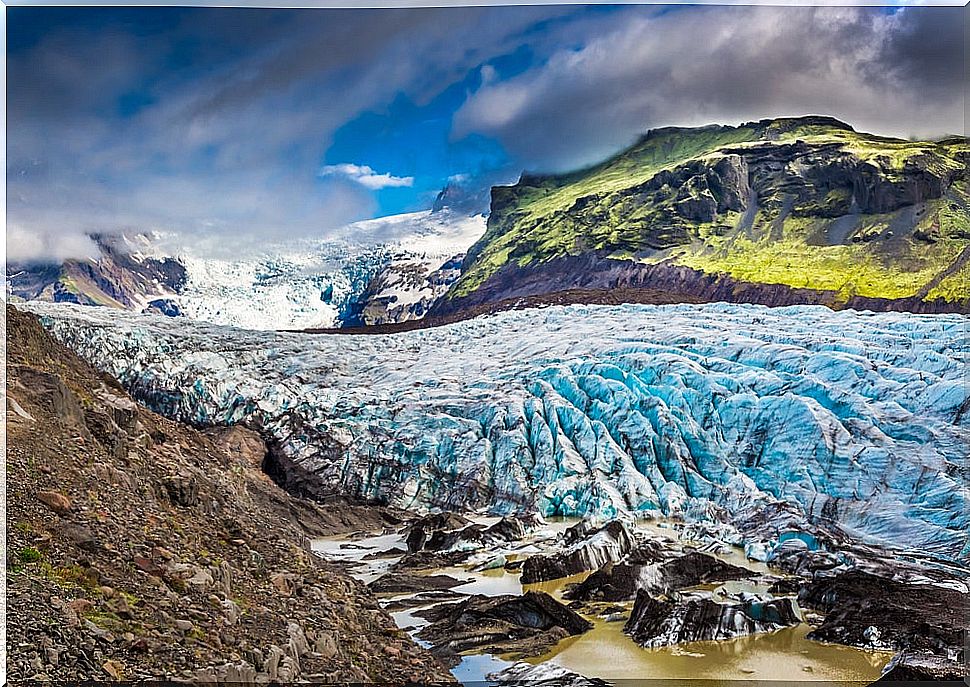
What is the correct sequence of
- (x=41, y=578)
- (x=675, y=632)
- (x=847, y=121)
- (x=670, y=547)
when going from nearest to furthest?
(x=41, y=578) < (x=675, y=632) < (x=670, y=547) < (x=847, y=121)

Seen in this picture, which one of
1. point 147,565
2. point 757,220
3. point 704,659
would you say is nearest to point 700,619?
point 704,659

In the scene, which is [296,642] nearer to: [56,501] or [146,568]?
[146,568]

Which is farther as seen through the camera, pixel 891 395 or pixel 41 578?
pixel 891 395

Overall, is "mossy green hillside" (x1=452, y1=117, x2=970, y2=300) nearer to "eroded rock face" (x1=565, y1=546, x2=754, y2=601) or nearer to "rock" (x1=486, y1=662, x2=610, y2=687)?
"eroded rock face" (x1=565, y1=546, x2=754, y2=601)

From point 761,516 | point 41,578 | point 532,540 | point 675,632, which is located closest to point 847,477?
point 761,516

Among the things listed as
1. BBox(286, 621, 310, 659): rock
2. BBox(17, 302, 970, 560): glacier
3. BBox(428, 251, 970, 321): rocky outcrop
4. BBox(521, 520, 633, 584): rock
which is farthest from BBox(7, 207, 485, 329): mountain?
BBox(286, 621, 310, 659): rock

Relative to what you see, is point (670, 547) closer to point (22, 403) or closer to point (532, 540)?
point (532, 540)
